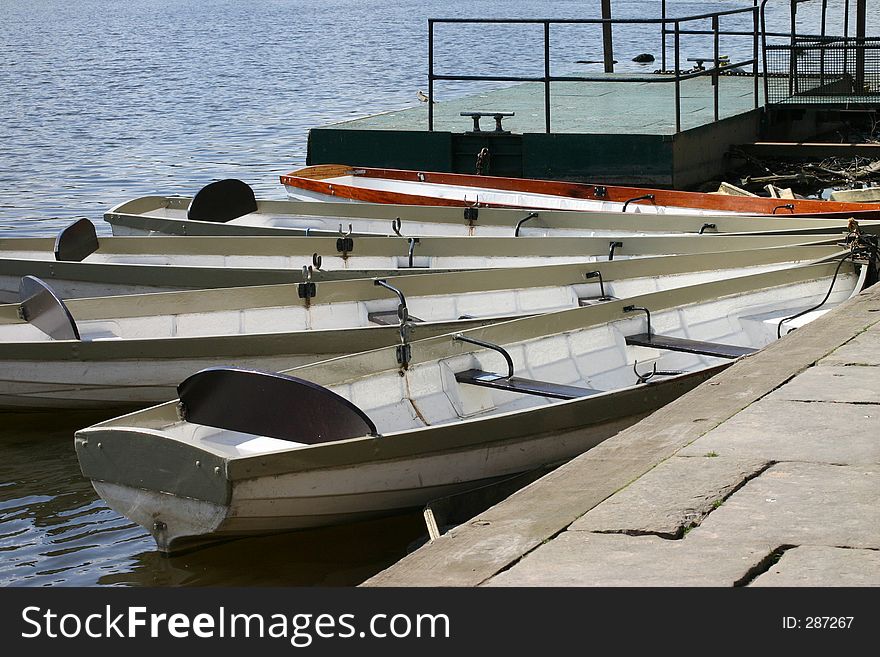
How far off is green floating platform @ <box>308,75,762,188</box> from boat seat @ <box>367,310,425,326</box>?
19.7 feet

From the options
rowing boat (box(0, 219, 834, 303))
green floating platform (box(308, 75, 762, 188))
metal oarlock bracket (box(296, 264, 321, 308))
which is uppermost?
green floating platform (box(308, 75, 762, 188))

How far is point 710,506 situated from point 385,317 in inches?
188

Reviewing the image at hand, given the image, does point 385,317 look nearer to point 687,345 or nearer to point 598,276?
point 598,276

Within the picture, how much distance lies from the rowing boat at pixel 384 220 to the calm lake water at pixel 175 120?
3.23 metres

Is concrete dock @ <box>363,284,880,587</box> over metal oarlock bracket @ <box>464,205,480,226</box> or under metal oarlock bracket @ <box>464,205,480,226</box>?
under

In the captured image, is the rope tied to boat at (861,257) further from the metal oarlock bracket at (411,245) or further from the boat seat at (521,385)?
the metal oarlock bracket at (411,245)

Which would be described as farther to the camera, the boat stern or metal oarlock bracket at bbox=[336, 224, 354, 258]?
metal oarlock bracket at bbox=[336, 224, 354, 258]

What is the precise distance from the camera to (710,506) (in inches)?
171

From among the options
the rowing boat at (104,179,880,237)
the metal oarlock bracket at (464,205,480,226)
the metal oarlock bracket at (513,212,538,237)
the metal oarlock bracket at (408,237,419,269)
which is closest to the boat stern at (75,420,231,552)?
the metal oarlock bracket at (408,237,419,269)

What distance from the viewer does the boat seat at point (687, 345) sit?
747cm

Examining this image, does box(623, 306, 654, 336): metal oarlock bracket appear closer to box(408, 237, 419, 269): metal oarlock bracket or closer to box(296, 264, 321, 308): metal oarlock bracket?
box(296, 264, 321, 308): metal oarlock bracket

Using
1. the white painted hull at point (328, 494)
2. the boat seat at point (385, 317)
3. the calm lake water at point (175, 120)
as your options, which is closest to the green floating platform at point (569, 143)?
the calm lake water at point (175, 120)

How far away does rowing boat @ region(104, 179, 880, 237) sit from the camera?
1083 centimetres

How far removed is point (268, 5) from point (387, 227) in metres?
88.1
